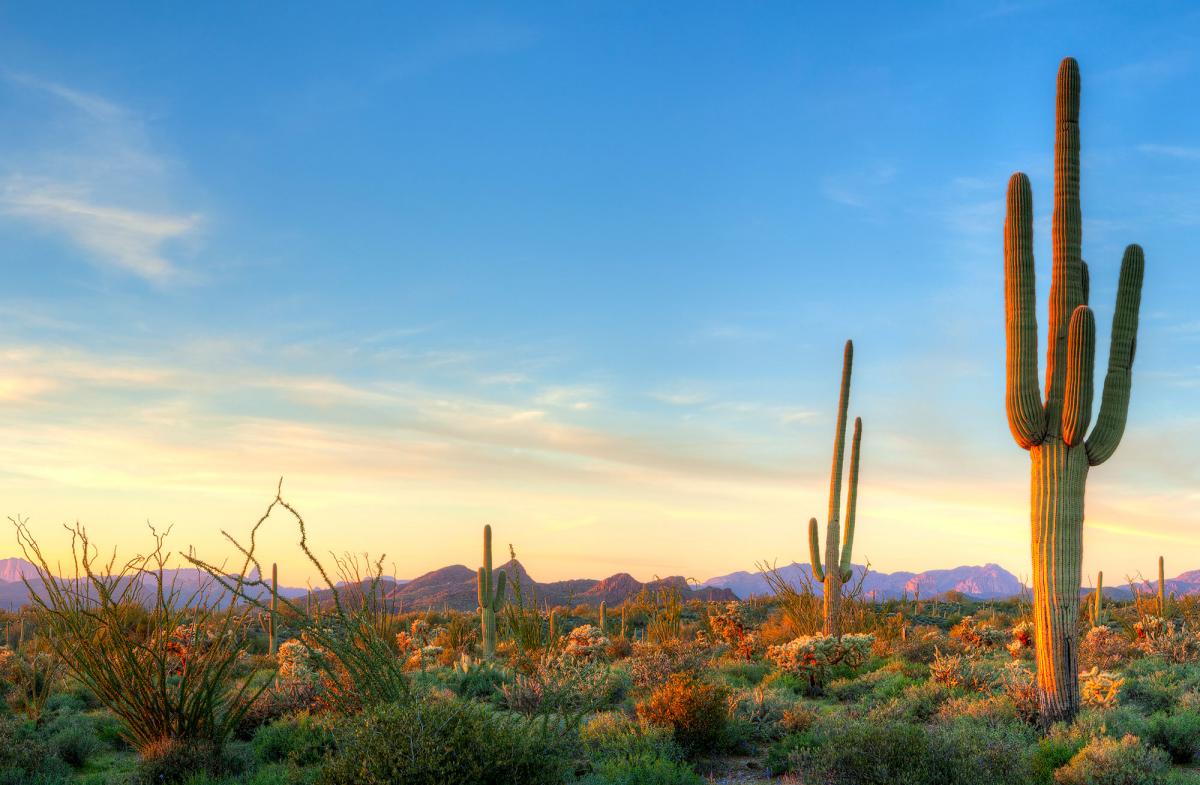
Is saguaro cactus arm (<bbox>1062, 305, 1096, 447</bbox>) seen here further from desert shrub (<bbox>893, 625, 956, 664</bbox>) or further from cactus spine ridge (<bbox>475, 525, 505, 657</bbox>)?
cactus spine ridge (<bbox>475, 525, 505, 657</bbox>)

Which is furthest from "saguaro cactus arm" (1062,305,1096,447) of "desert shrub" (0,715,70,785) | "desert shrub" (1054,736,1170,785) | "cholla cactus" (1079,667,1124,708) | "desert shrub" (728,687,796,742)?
"desert shrub" (0,715,70,785)

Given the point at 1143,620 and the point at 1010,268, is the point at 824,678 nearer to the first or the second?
the point at 1010,268

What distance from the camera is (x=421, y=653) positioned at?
1733cm

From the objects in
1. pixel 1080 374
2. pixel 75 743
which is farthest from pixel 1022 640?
pixel 75 743

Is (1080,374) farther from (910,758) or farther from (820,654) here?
(820,654)

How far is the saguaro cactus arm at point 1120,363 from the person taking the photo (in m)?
10.6

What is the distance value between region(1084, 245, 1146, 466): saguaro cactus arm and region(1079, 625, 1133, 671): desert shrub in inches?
287

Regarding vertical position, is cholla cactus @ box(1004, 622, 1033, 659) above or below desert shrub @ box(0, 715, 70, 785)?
above

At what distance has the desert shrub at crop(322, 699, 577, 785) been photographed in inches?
263

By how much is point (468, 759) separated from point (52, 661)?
36.3ft

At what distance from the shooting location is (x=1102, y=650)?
17219 mm

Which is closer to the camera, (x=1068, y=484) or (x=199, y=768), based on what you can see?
(x=199, y=768)

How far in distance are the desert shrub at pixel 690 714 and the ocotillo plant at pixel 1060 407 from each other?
3.83m

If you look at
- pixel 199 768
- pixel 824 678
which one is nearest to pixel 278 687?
pixel 199 768
